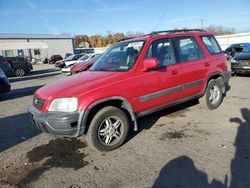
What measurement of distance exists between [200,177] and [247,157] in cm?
96

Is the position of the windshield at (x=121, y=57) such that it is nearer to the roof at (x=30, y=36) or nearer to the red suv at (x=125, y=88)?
the red suv at (x=125, y=88)

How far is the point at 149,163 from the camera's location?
3.64 meters

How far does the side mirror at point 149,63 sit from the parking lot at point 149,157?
1.37 meters

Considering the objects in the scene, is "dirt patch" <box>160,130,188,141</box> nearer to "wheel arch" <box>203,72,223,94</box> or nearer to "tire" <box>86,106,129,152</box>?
"tire" <box>86,106,129,152</box>

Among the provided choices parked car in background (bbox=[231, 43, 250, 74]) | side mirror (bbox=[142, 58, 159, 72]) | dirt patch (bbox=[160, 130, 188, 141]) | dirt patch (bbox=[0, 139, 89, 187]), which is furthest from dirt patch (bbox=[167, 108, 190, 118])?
parked car in background (bbox=[231, 43, 250, 74])

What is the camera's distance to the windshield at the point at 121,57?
456 cm

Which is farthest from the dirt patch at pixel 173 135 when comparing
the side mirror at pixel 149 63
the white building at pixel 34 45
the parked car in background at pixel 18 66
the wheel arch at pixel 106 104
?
the white building at pixel 34 45

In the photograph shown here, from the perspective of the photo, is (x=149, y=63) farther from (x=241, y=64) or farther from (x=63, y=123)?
(x=241, y=64)

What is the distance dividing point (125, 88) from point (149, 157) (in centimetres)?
125

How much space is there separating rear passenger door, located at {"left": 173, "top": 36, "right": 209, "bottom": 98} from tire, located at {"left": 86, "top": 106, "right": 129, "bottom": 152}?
5.84ft

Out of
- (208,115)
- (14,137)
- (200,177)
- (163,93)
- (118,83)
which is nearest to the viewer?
(200,177)

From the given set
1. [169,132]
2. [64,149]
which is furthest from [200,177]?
[64,149]

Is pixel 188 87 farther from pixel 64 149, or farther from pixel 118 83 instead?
pixel 64 149

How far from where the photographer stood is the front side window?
187 inches
